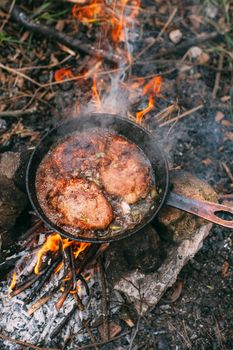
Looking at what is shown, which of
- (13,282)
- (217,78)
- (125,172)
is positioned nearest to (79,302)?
(13,282)

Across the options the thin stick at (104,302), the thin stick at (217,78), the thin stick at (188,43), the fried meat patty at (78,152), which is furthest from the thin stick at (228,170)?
the thin stick at (104,302)

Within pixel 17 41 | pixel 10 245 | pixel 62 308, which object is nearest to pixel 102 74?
pixel 17 41

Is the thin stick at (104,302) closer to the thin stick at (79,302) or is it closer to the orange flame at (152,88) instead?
the thin stick at (79,302)

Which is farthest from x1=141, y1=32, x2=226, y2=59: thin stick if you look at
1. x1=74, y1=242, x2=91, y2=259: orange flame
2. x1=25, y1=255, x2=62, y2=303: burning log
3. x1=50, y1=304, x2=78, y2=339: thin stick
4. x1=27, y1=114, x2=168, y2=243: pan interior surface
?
x1=50, y1=304, x2=78, y2=339: thin stick

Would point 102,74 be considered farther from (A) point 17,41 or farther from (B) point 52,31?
(A) point 17,41

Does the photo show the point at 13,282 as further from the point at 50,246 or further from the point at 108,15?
the point at 108,15
